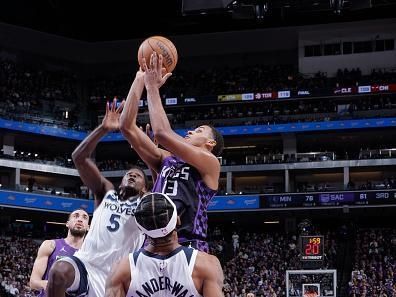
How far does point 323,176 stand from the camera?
151 feet

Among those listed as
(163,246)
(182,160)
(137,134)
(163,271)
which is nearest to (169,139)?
(182,160)

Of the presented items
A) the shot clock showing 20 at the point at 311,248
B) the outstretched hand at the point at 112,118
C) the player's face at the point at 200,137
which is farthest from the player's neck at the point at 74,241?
the shot clock showing 20 at the point at 311,248

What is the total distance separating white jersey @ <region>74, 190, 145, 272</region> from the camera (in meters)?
7.06

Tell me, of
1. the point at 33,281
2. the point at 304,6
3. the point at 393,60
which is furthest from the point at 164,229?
the point at 393,60

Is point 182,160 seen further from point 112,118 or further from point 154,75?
point 112,118

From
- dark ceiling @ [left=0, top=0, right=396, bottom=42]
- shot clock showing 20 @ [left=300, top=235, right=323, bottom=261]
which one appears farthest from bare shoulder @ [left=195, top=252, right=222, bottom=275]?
dark ceiling @ [left=0, top=0, right=396, bottom=42]

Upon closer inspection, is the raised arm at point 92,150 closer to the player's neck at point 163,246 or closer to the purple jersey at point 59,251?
the purple jersey at point 59,251

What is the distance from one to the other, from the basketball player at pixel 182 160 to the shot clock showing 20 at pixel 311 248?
→ 799 inches

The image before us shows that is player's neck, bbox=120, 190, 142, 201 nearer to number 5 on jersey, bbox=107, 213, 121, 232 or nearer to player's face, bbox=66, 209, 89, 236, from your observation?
number 5 on jersey, bbox=107, 213, 121, 232

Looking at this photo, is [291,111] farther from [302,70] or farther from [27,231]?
[27,231]

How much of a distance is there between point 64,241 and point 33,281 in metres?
0.64

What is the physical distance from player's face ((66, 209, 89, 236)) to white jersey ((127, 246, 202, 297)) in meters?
4.08

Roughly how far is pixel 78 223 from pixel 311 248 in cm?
1864

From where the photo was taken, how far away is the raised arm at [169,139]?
5.79 m
